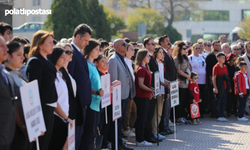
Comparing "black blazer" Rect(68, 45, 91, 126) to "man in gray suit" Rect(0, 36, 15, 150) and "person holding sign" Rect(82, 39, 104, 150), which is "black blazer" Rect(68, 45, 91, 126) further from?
"man in gray suit" Rect(0, 36, 15, 150)

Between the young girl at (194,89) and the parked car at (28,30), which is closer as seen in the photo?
the young girl at (194,89)

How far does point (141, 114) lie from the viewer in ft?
33.0

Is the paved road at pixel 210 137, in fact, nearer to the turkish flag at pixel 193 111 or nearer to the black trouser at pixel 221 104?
the turkish flag at pixel 193 111

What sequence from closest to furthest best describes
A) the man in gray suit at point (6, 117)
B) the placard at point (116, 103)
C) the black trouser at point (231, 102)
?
the man in gray suit at point (6, 117)
the placard at point (116, 103)
the black trouser at point (231, 102)

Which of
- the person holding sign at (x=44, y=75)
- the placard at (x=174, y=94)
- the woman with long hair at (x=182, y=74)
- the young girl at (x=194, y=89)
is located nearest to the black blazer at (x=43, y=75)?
the person holding sign at (x=44, y=75)

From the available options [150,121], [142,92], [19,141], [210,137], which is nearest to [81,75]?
[19,141]

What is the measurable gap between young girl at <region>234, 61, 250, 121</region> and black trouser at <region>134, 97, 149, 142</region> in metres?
5.61

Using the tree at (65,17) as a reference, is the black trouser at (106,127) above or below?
below

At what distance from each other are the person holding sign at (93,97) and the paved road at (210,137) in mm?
2179

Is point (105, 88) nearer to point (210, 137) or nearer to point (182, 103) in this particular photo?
point (210, 137)

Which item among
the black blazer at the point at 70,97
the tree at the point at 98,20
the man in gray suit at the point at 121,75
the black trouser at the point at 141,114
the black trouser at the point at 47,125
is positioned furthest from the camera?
the tree at the point at 98,20

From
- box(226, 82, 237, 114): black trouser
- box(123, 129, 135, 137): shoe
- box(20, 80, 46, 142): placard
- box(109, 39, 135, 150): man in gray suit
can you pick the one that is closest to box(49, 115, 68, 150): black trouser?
box(20, 80, 46, 142): placard

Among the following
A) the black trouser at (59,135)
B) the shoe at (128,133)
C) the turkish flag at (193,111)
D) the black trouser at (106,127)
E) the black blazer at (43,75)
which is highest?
the black blazer at (43,75)

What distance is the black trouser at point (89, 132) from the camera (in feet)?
26.4
